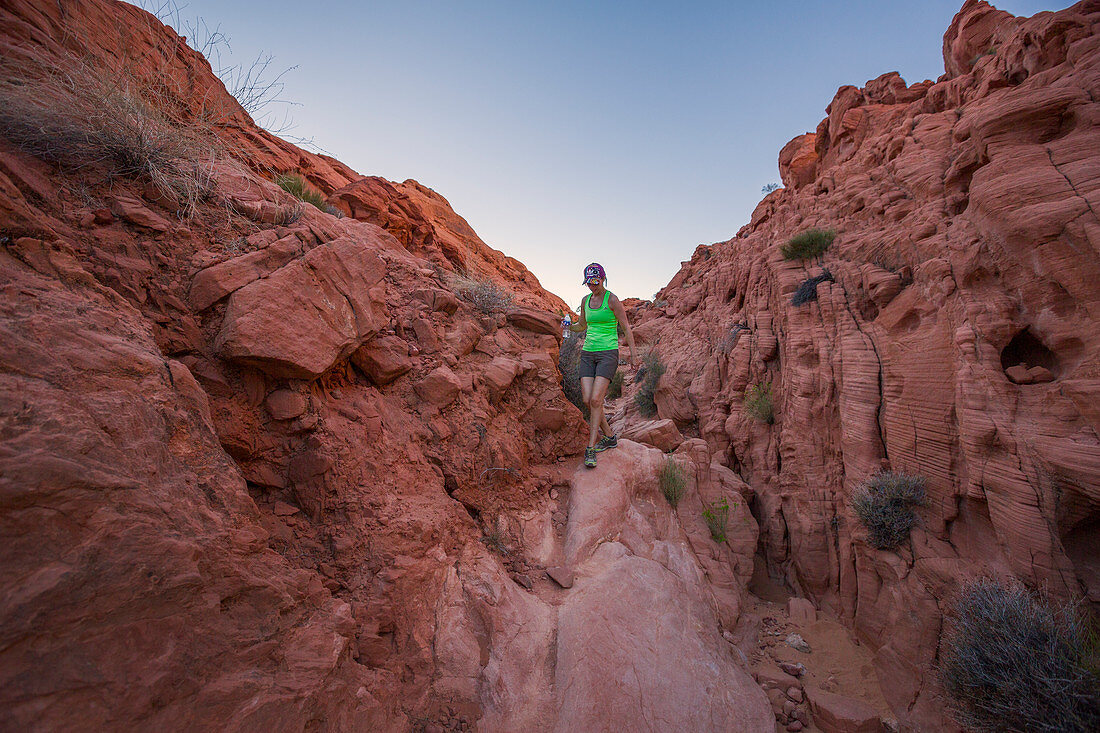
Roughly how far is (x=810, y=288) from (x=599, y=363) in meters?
5.02

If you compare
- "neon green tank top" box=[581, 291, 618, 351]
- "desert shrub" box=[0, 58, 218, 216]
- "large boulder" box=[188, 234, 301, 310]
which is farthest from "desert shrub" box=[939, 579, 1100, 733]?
"desert shrub" box=[0, 58, 218, 216]

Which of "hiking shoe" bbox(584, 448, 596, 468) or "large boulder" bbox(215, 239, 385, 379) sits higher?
"large boulder" bbox(215, 239, 385, 379)

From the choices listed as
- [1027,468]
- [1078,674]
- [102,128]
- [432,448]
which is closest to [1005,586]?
[1027,468]

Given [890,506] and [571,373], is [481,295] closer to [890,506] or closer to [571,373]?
[571,373]

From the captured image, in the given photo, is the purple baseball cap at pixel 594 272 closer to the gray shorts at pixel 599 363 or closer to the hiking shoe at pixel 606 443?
the gray shorts at pixel 599 363

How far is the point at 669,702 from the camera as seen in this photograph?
3.05 m

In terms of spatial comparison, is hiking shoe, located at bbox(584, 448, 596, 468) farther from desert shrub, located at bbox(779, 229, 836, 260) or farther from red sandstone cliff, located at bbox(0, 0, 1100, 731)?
desert shrub, located at bbox(779, 229, 836, 260)

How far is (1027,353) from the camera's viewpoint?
4582 millimetres

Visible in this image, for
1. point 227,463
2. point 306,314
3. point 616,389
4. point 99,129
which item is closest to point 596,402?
point 306,314

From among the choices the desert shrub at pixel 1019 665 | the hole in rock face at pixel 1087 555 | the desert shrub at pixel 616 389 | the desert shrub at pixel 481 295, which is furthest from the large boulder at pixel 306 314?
the desert shrub at pixel 616 389

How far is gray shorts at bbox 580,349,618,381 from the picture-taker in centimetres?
543

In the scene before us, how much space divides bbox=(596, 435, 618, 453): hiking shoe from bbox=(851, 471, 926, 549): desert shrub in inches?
138

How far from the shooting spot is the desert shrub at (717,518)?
6135 millimetres

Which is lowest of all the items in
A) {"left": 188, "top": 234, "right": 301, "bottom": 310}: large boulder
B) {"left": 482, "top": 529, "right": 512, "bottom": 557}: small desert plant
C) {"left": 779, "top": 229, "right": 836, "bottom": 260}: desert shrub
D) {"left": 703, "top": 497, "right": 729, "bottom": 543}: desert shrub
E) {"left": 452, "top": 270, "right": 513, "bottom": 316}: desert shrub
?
{"left": 703, "top": 497, "right": 729, "bottom": 543}: desert shrub
